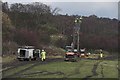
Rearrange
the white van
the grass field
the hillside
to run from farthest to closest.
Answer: the hillside → the white van → the grass field

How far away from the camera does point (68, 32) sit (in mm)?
142875

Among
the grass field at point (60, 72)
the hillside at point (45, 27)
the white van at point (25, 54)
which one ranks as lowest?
the grass field at point (60, 72)

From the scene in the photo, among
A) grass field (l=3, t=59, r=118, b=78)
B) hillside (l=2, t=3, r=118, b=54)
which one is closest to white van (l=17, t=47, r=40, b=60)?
grass field (l=3, t=59, r=118, b=78)

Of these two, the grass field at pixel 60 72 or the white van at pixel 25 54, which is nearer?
the grass field at pixel 60 72

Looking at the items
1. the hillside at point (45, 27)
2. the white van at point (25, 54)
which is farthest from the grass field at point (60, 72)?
the hillside at point (45, 27)

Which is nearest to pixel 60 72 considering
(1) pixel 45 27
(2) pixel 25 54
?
(2) pixel 25 54

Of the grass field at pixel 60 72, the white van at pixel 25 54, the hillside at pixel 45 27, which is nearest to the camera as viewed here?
the grass field at pixel 60 72

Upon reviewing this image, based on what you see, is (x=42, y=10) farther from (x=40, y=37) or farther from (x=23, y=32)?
(x=23, y=32)

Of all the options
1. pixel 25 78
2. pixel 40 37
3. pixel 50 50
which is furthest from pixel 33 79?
pixel 40 37

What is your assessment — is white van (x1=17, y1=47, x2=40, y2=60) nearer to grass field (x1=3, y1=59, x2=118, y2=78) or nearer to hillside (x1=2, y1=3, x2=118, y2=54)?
grass field (x1=3, y1=59, x2=118, y2=78)

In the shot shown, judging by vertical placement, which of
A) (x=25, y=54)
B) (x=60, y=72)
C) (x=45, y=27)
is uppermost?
(x=45, y=27)

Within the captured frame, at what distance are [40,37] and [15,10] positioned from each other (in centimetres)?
1692

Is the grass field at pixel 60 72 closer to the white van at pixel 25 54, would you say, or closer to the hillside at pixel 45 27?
the white van at pixel 25 54

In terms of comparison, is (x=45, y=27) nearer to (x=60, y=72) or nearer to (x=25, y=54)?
(x=25, y=54)
